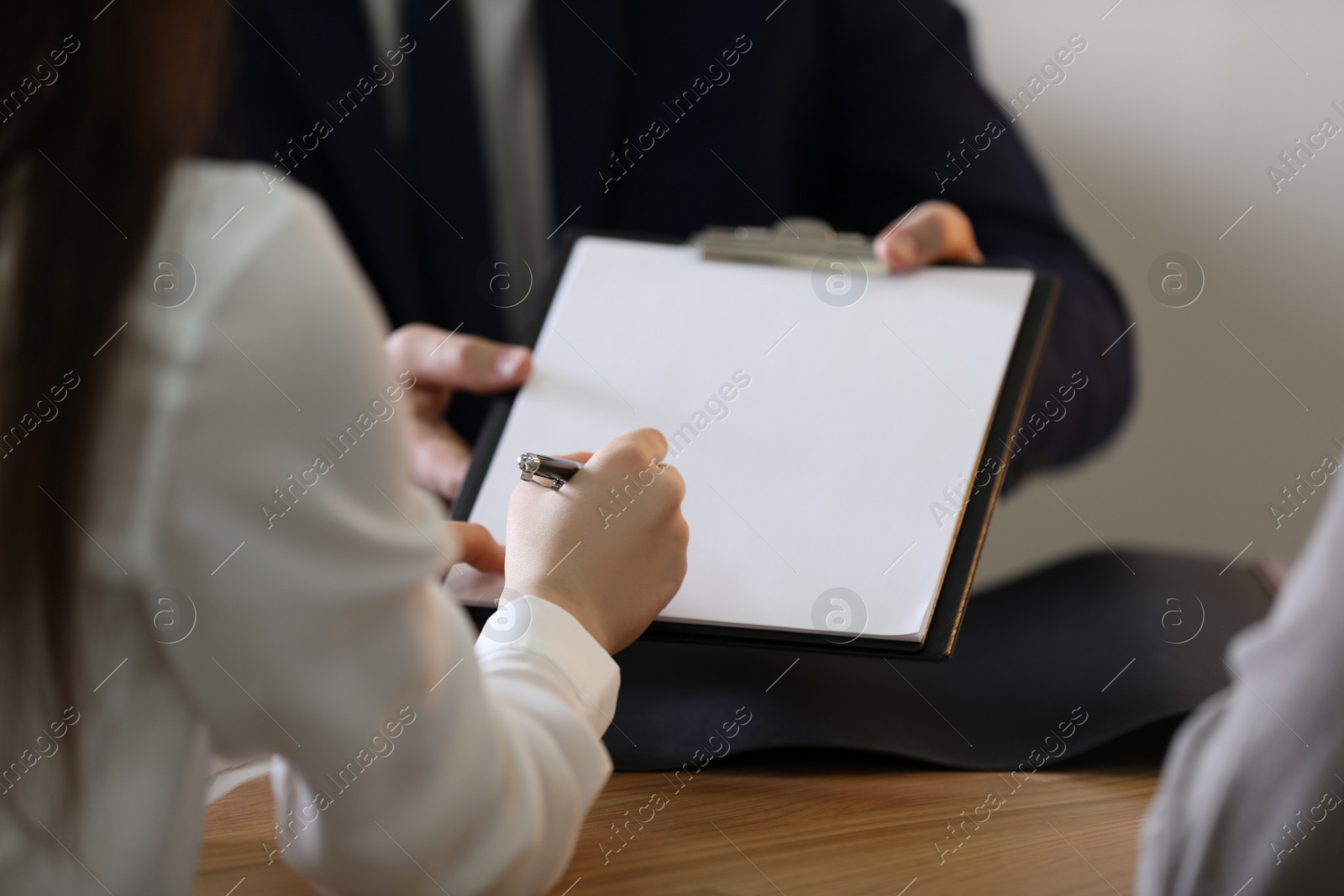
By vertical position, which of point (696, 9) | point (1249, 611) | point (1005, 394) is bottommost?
point (1249, 611)

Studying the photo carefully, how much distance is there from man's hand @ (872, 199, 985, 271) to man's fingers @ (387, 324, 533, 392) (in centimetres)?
25

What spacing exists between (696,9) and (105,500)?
1005 millimetres

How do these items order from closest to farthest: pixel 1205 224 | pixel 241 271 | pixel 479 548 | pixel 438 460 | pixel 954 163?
1. pixel 241 271
2. pixel 479 548
3. pixel 438 460
4. pixel 954 163
5. pixel 1205 224

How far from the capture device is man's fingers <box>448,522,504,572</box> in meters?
0.62

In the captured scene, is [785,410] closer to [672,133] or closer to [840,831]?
[840,831]

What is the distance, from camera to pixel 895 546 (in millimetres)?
603

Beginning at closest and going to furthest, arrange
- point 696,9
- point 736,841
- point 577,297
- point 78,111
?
point 78,111 → point 736,841 → point 577,297 → point 696,9

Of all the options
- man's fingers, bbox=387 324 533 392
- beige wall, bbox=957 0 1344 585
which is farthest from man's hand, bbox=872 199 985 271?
beige wall, bbox=957 0 1344 585

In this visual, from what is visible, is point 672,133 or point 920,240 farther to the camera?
point 672,133

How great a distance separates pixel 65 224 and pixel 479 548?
0.32m

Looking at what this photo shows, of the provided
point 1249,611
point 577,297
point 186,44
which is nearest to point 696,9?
point 577,297

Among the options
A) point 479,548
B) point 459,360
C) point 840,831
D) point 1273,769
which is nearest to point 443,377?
point 459,360

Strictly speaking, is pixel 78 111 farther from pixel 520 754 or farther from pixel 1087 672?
pixel 1087 672

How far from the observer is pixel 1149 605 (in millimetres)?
718
